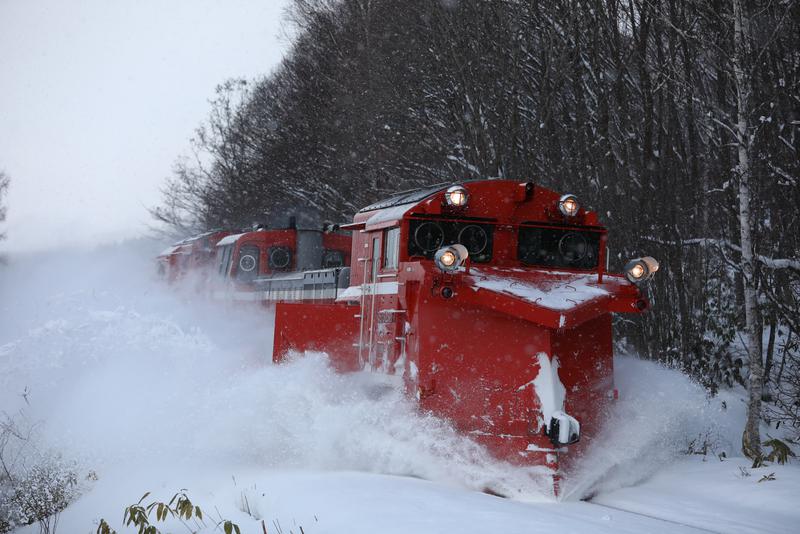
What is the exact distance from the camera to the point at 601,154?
1533cm

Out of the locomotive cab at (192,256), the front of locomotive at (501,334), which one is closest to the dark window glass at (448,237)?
the front of locomotive at (501,334)

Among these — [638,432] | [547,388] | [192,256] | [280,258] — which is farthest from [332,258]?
[547,388]

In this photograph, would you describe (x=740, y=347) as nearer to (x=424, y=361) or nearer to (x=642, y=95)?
(x=642, y=95)

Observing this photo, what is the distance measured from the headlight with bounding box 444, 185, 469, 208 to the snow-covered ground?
203cm

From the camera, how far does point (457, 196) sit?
8695 mm

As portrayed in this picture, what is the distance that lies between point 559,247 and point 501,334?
1.71 meters

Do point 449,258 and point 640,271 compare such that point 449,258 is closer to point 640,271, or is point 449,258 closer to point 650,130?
point 640,271

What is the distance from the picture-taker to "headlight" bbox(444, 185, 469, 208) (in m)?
8.67

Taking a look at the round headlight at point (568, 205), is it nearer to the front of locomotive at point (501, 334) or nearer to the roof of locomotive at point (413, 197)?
the front of locomotive at point (501, 334)

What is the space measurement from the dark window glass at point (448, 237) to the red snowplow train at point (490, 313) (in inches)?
0.5

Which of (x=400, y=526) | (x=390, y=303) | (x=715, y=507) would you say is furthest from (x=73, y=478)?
(x=715, y=507)

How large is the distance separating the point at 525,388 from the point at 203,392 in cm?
408

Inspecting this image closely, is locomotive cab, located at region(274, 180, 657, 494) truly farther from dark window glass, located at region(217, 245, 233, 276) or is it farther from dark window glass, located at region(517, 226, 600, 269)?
dark window glass, located at region(217, 245, 233, 276)

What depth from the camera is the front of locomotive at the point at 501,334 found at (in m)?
7.59
